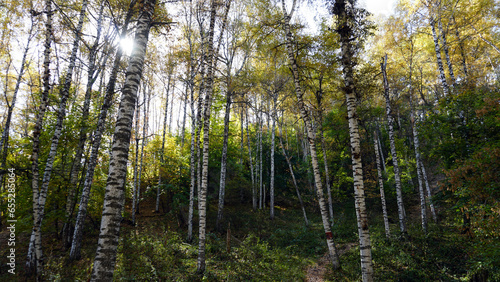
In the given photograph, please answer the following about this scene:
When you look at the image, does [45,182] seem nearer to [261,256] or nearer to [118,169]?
[118,169]

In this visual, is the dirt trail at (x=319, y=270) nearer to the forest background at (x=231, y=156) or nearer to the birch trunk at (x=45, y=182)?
the forest background at (x=231, y=156)

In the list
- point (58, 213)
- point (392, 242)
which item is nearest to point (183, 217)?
point (58, 213)

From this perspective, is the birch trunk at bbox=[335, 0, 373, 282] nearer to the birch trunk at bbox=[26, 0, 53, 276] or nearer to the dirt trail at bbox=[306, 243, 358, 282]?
the dirt trail at bbox=[306, 243, 358, 282]

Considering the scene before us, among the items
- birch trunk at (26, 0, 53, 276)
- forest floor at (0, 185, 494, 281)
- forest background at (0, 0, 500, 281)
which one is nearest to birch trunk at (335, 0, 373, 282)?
forest background at (0, 0, 500, 281)

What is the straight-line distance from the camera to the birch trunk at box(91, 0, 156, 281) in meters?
3.06

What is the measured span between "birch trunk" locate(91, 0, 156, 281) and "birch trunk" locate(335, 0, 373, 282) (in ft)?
15.9

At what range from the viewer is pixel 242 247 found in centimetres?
961

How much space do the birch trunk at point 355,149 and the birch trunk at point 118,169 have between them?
4.85m

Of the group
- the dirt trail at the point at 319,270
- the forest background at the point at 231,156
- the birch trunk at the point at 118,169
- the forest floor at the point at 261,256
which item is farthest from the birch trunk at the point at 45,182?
the dirt trail at the point at 319,270

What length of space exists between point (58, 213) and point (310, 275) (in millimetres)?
10271

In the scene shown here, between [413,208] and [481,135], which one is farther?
[413,208]

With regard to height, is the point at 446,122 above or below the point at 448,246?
above

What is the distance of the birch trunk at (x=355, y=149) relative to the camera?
484cm

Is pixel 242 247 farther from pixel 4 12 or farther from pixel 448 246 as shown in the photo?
pixel 4 12
